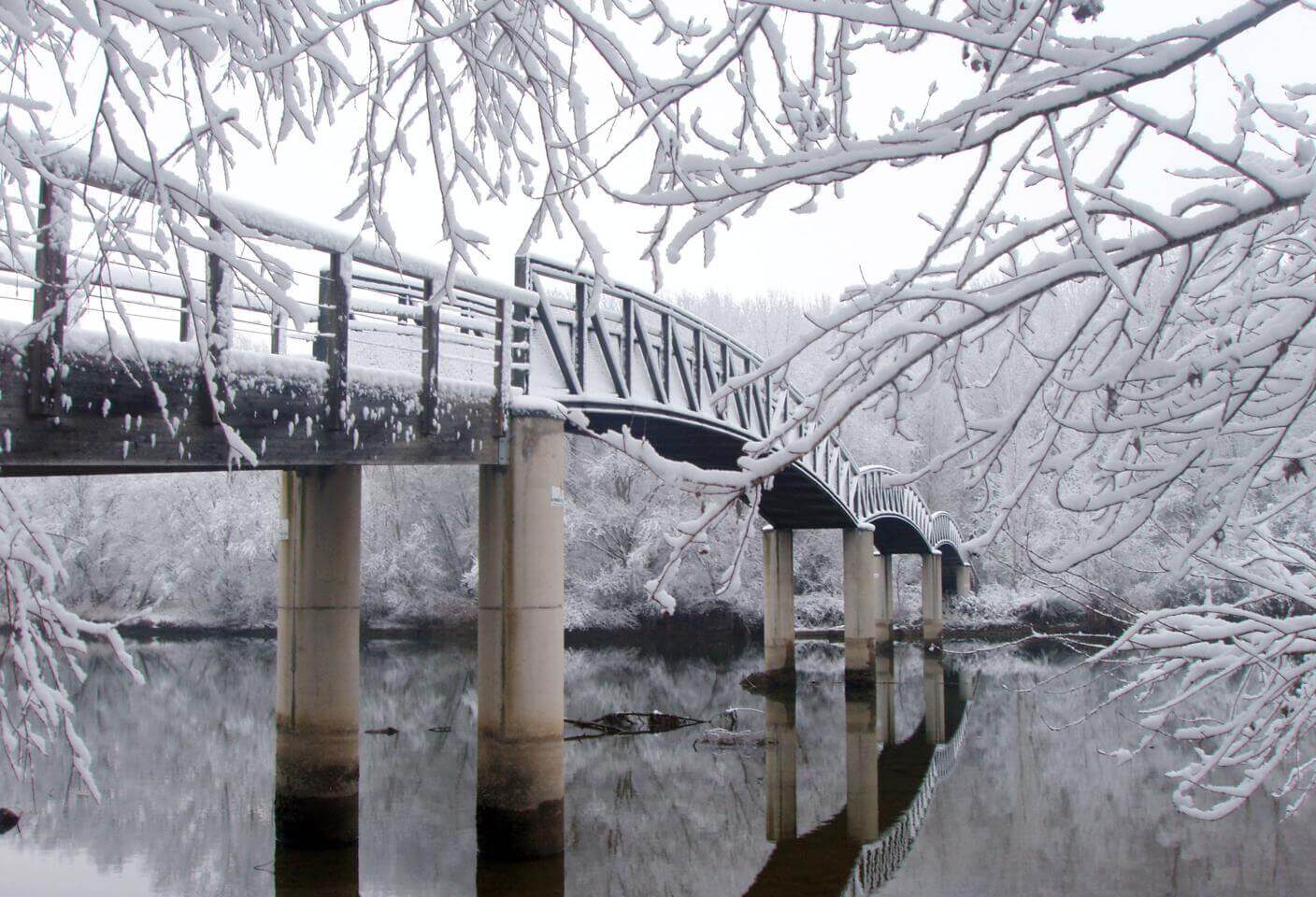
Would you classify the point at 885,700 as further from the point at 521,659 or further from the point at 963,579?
the point at 963,579

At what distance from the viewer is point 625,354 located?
1574 cm

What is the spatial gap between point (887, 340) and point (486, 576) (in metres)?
9.04

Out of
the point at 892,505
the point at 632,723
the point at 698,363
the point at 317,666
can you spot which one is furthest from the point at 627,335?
the point at 892,505

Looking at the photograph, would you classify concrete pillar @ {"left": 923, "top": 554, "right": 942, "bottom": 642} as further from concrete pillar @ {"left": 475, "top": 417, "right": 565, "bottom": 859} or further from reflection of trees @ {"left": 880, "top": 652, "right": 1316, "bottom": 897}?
concrete pillar @ {"left": 475, "top": 417, "right": 565, "bottom": 859}

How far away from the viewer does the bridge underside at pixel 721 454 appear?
16.2 metres

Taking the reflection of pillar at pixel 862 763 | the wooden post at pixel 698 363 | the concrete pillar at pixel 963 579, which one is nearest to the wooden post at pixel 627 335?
the wooden post at pixel 698 363

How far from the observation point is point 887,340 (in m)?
2.78

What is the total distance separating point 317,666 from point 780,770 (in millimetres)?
8365

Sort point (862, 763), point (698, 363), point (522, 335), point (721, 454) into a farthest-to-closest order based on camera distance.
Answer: point (721, 454)
point (698, 363)
point (862, 763)
point (522, 335)

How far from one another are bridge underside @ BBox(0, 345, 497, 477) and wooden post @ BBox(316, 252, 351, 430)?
0.29 ft

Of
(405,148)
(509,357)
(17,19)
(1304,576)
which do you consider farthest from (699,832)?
(17,19)

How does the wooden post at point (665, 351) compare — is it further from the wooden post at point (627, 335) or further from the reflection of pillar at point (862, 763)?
the reflection of pillar at point (862, 763)

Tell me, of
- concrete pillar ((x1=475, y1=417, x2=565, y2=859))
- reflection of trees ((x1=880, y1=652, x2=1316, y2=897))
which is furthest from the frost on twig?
reflection of trees ((x1=880, y1=652, x2=1316, y2=897))

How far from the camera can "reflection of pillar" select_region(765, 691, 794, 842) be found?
13805mm
